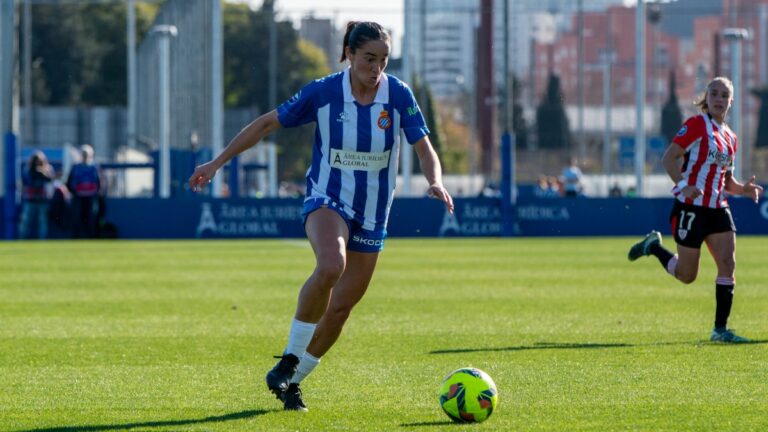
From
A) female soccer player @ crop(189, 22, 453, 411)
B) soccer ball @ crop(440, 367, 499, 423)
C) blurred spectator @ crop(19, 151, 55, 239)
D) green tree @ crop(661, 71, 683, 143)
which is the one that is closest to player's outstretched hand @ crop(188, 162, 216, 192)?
female soccer player @ crop(189, 22, 453, 411)

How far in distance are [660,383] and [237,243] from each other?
71.7ft

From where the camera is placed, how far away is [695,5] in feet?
168

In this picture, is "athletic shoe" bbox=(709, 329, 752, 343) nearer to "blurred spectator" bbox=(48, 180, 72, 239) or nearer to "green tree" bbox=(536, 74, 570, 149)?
"blurred spectator" bbox=(48, 180, 72, 239)

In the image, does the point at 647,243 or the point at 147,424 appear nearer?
the point at 147,424

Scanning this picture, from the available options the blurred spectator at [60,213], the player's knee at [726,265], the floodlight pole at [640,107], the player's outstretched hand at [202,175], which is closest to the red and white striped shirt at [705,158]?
the player's knee at [726,265]

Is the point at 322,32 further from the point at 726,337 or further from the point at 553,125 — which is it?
the point at 726,337

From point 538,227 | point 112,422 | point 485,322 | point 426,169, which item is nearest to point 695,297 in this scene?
point 485,322

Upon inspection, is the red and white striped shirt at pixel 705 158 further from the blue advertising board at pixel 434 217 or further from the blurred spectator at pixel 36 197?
the blurred spectator at pixel 36 197

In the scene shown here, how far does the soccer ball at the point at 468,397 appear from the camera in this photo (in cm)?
691

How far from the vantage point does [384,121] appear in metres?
7.50

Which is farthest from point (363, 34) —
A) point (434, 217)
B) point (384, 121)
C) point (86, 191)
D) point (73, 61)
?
point (73, 61)

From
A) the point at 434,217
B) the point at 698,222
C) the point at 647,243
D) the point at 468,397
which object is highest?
the point at 698,222

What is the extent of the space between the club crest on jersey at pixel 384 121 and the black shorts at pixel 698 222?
4.21 meters

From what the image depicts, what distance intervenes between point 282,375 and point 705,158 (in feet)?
16.2
